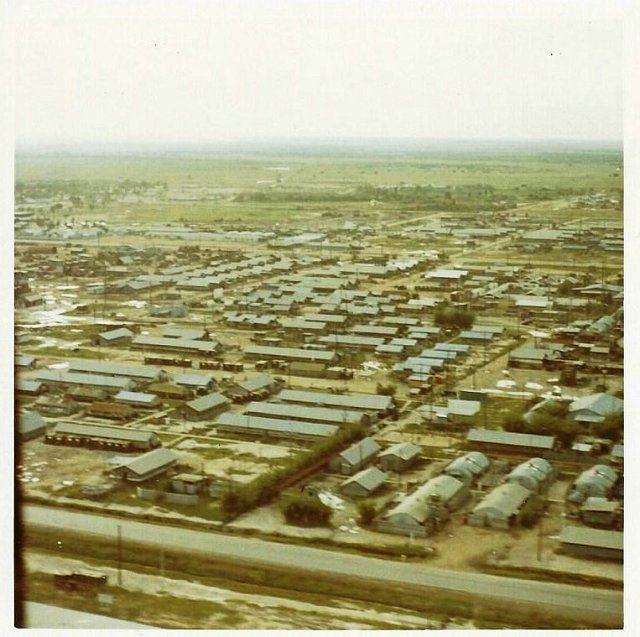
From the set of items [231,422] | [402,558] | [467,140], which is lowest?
[402,558]

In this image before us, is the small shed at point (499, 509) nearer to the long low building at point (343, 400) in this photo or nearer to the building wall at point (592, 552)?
the building wall at point (592, 552)

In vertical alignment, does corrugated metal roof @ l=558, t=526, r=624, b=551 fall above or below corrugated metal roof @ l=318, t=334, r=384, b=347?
below

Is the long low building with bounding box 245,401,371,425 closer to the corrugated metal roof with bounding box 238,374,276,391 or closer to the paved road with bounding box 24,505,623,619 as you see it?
the corrugated metal roof with bounding box 238,374,276,391

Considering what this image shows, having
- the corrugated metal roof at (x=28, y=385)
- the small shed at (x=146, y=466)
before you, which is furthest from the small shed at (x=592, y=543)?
the corrugated metal roof at (x=28, y=385)

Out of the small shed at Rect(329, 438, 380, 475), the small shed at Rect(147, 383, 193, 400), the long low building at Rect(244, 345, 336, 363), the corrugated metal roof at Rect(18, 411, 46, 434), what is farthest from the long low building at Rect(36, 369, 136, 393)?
the small shed at Rect(329, 438, 380, 475)

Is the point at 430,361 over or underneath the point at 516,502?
over

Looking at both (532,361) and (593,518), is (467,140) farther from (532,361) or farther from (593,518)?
(593,518)
